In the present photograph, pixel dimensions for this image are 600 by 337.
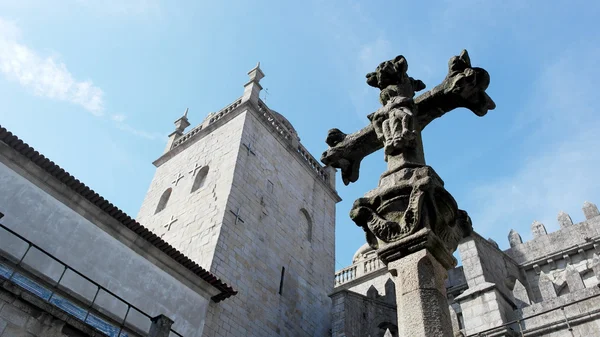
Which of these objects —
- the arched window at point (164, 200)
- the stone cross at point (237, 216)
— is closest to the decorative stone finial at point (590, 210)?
the stone cross at point (237, 216)

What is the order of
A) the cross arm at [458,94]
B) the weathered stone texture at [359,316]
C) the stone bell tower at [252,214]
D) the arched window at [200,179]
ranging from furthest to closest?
the arched window at [200,179], the weathered stone texture at [359,316], the stone bell tower at [252,214], the cross arm at [458,94]

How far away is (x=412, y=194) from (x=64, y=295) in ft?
28.5

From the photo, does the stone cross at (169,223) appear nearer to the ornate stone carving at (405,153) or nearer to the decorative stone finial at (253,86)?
the decorative stone finial at (253,86)

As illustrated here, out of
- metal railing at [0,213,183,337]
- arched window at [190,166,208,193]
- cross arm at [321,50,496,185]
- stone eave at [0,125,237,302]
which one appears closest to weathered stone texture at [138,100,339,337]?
arched window at [190,166,208,193]

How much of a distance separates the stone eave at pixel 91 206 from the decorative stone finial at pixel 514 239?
10985mm

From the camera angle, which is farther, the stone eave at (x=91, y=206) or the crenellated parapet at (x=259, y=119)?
the crenellated parapet at (x=259, y=119)

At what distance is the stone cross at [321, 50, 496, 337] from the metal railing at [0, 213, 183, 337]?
22.7 ft

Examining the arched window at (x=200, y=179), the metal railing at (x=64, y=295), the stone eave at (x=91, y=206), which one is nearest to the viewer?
the metal railing at (x=64, y=295)

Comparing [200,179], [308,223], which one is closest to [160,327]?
[200,179]

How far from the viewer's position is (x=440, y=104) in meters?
5.21

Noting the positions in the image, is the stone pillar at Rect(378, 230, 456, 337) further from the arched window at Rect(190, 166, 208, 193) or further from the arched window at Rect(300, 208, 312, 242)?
the arched window at Rect(300, 208, 312, 242)

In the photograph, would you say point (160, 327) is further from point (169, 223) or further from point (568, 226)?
point (568, 226)

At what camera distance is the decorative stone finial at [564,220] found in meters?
17.7

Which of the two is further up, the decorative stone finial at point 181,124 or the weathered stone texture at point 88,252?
the decorative stone finial at point 181,124
